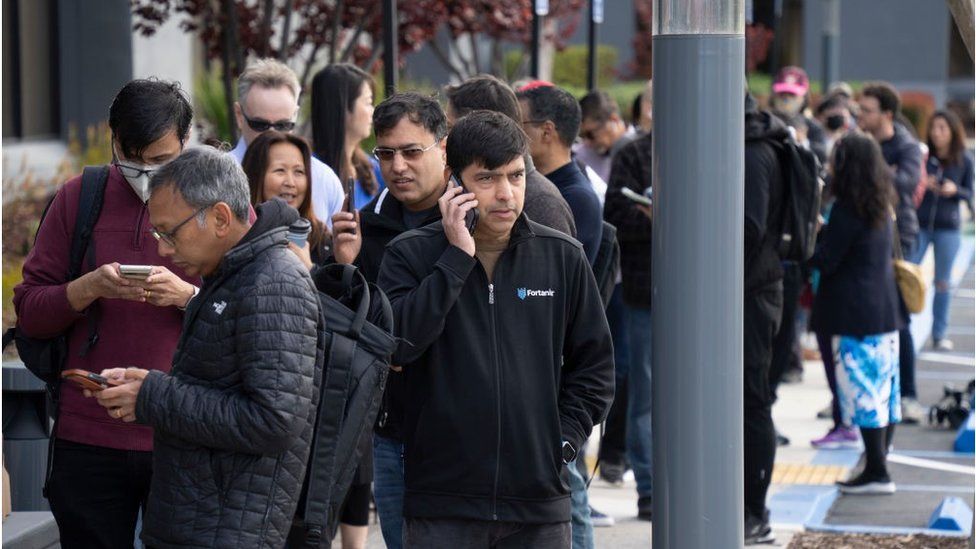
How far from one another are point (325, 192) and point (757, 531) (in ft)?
8.31

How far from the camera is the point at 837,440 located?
8914 mm

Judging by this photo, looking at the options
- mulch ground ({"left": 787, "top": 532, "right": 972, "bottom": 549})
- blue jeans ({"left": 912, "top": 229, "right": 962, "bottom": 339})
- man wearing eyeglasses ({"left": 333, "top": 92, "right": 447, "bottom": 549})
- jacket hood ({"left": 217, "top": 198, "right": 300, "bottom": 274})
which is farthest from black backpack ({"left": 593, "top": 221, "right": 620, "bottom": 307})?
blue jeans ({"left": 912, "top": 229, "right": 962, "bottom": 339})

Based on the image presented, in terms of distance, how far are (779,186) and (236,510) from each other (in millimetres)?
3773

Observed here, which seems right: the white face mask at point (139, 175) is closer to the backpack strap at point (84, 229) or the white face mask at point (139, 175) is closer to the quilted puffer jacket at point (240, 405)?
the backpack strap at point (84, 229)

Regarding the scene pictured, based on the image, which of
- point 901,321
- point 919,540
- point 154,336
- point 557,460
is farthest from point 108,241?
point 901,321

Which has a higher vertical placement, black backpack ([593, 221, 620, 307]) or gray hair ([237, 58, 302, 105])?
gray hair ([237, 58, 302, 105])

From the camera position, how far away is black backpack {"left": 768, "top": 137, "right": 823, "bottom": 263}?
650cm

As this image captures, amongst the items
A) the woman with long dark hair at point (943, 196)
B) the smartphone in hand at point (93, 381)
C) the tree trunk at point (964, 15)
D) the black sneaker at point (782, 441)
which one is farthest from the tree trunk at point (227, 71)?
the smartphone in hand at point (93, 381)

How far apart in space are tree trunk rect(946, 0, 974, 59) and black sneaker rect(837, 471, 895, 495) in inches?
139

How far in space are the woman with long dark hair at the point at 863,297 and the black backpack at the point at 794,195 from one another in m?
1.10

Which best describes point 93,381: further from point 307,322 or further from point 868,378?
point 868,378

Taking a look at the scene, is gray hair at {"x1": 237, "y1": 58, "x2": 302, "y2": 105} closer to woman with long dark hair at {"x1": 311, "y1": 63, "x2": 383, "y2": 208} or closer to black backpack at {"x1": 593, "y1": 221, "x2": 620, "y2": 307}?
woman with long dark hair at {"x1": 311, "y1": 63, "x2": 383, "y2": 208}

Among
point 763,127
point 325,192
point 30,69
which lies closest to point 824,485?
point 763,127

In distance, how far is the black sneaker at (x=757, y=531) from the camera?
6543 millimetres
